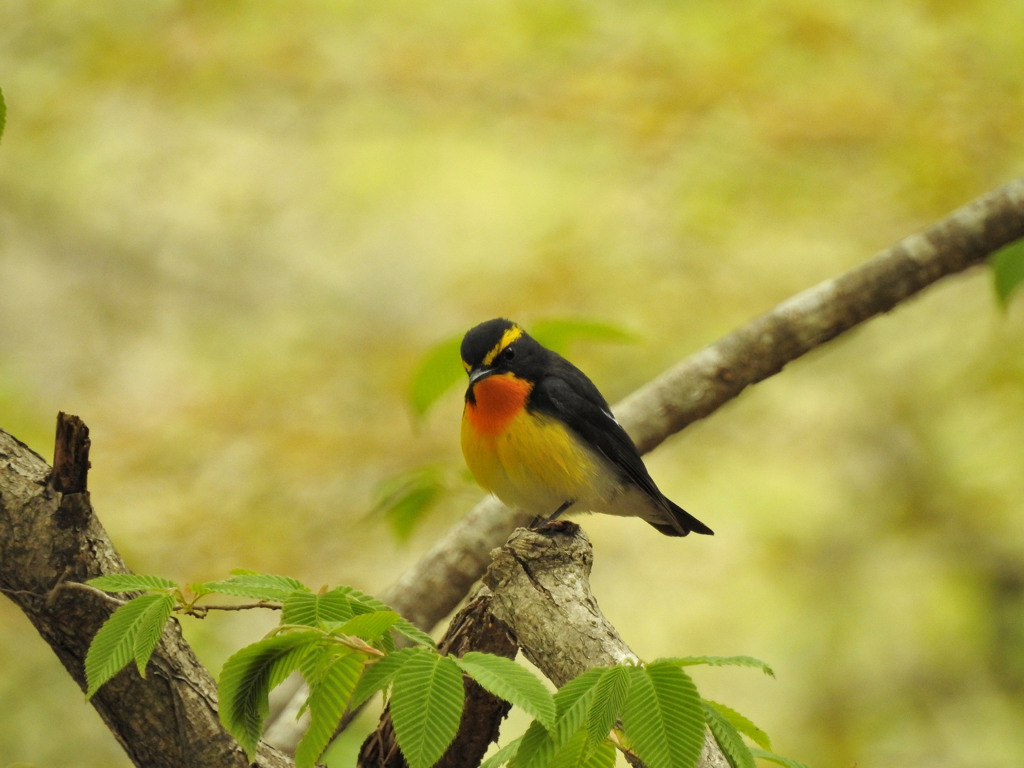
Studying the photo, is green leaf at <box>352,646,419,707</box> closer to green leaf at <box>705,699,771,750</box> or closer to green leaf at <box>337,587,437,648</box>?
green leaf at <box>337,587,437,648</box>

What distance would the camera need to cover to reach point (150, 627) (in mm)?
1428

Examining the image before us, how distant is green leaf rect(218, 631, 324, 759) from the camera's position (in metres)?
1.36

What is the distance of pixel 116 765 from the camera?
17.6 ft

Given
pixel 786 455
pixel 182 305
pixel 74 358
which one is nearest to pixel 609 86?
pixel 786 455

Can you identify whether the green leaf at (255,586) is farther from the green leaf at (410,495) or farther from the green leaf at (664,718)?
the green leaf at (410,495)

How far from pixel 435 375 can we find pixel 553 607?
1161mm

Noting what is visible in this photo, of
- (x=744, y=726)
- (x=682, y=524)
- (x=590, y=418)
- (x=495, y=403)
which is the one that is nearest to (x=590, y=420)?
(x=590, y=418)

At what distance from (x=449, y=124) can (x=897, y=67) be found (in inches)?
132

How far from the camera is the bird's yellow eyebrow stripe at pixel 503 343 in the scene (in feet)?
10.1

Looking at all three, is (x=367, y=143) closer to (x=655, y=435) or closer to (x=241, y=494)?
(x=241, y=494)

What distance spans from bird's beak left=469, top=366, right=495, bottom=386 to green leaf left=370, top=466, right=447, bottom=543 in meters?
0.31

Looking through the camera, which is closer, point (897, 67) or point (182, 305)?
point (897, 67)

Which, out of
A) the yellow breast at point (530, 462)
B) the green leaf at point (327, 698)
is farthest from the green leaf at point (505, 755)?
the yellow breast at point (530, 462)

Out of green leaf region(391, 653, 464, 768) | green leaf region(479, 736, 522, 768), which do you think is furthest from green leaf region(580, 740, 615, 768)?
green leaf region(391, 653, 464, 768)
